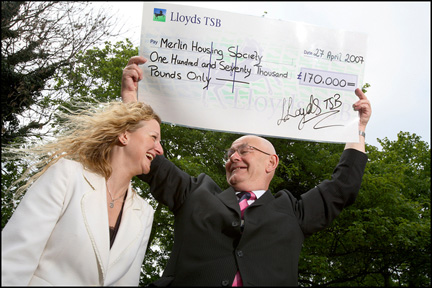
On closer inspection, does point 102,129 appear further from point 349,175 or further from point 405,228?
point 405,228

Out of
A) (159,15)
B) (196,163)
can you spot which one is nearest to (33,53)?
(196,163)

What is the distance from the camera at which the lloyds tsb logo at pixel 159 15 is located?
4039 mm

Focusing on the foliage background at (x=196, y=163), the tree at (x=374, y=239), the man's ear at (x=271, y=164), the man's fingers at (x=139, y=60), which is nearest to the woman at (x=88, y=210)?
the man's fingers at (x=139, y=60)

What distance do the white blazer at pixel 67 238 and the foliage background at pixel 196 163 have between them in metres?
8.26

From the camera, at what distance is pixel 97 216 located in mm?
3047

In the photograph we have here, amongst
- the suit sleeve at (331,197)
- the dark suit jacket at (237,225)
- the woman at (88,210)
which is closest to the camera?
the woman at (88,210)

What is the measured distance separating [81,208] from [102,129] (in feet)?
2.10

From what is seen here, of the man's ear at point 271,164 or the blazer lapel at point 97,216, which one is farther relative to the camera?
the man's ear at point 271,164

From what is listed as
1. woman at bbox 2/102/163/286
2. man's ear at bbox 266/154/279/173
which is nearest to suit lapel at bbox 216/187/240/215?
man's ear at bbox 266/154/279/173

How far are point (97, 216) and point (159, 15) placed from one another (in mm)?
1852

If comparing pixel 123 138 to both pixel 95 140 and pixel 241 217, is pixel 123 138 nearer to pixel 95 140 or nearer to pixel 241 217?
pixel 95 140

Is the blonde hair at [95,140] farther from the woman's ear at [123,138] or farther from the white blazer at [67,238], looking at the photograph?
the white blazer at [67,238]

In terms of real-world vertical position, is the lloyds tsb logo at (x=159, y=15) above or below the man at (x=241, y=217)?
above

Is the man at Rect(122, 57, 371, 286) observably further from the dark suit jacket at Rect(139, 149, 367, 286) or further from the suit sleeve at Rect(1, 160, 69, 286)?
the suit sleeve at Rect(1, 160, 69, 286)
